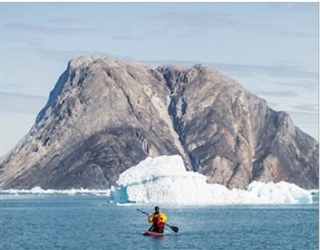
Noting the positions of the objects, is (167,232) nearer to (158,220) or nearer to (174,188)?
(158,220)

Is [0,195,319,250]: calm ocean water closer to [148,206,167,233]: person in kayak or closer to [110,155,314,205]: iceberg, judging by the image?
[148,206,167,233]: person in kayak

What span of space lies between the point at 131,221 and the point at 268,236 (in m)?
23.3

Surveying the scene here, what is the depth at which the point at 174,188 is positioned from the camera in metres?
120

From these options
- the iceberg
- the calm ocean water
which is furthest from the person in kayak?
the iceberg

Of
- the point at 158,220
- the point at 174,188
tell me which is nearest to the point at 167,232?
the point at 158,220

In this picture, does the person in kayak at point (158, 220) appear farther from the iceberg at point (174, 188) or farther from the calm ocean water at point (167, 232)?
the iceberg at point (174, 188)

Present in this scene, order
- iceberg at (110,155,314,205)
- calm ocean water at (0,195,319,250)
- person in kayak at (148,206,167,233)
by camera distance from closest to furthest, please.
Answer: calm ocean water at (0,195,319,250)
person in kayak at (148,206,167,233)
iceberg at (110,155,314,205)

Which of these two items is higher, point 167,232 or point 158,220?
point 158,220

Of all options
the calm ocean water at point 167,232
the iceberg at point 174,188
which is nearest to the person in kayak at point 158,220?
the calm ocean water at point 167,232

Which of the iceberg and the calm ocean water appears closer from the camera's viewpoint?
the calm ocean water

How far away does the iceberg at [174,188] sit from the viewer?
118 meters

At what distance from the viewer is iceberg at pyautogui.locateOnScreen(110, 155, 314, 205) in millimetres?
117812

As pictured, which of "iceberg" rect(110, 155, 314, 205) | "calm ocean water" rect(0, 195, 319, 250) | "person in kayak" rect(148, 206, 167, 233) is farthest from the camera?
"iceberg" rect(110, 155, 314, 205)

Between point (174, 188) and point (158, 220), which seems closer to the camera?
point (158, 220)
